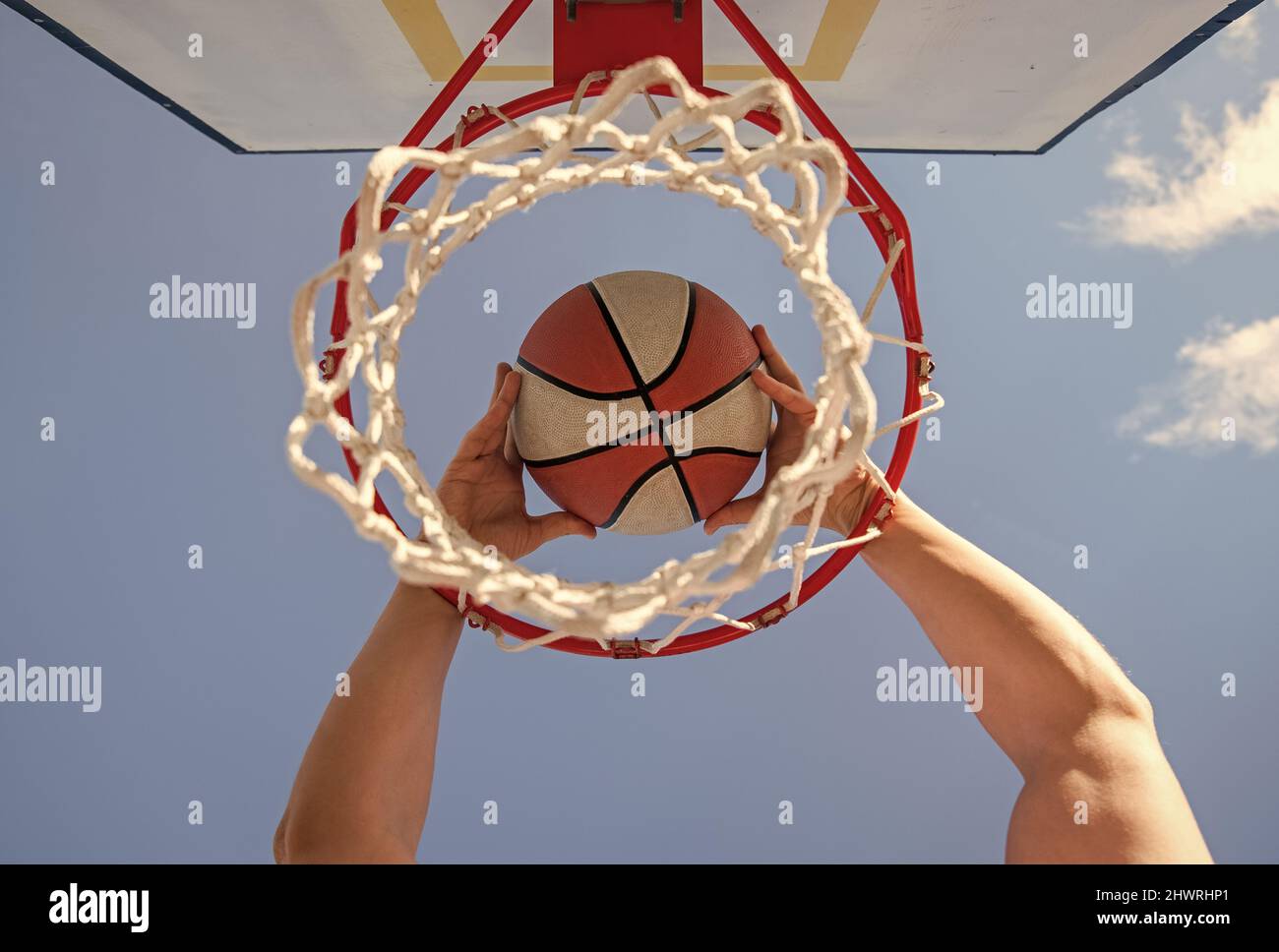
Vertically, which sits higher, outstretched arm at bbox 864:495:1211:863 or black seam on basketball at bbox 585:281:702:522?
black seam on basketball at bbox 585:281:702:522

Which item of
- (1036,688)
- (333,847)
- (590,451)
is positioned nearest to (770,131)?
(590,451)

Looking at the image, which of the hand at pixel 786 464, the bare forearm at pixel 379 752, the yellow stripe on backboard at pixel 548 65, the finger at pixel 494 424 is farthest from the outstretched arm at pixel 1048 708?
the yellow stripe on backboard at pixel 548 65

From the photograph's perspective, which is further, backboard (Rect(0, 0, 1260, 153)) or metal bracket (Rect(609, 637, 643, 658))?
backboard (Rect(0, 0, 1260, 153))

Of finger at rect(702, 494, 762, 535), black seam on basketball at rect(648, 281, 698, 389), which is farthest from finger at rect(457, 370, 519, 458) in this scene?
finger at rect(702, 494, 762, 535)

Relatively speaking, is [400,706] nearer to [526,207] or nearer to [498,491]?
[498,491]

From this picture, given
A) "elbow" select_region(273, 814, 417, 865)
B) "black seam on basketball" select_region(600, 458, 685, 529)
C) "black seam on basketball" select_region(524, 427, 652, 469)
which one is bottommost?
"elbow" select_region(273, 814, 417, 865)

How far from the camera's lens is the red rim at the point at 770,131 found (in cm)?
190

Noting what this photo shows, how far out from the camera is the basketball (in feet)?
6.07

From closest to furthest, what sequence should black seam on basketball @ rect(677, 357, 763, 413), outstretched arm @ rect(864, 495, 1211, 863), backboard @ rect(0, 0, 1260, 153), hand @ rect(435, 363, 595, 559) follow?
outstretched arm @ rect(864, 495, 1211, 863) < black seam on basketball @ rect(677, 357, 763, 413) < hand @ rect(435, 363, 595, 559) < backboard @ rect(0, 0, 1260, 153)

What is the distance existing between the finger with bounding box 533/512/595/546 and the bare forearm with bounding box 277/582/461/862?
29 centimetres

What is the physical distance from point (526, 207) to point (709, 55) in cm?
131

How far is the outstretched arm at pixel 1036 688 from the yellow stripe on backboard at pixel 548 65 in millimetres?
1119

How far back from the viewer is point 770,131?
6.53 ft

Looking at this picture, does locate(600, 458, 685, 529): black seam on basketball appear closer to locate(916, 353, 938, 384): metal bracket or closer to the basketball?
the basketball
